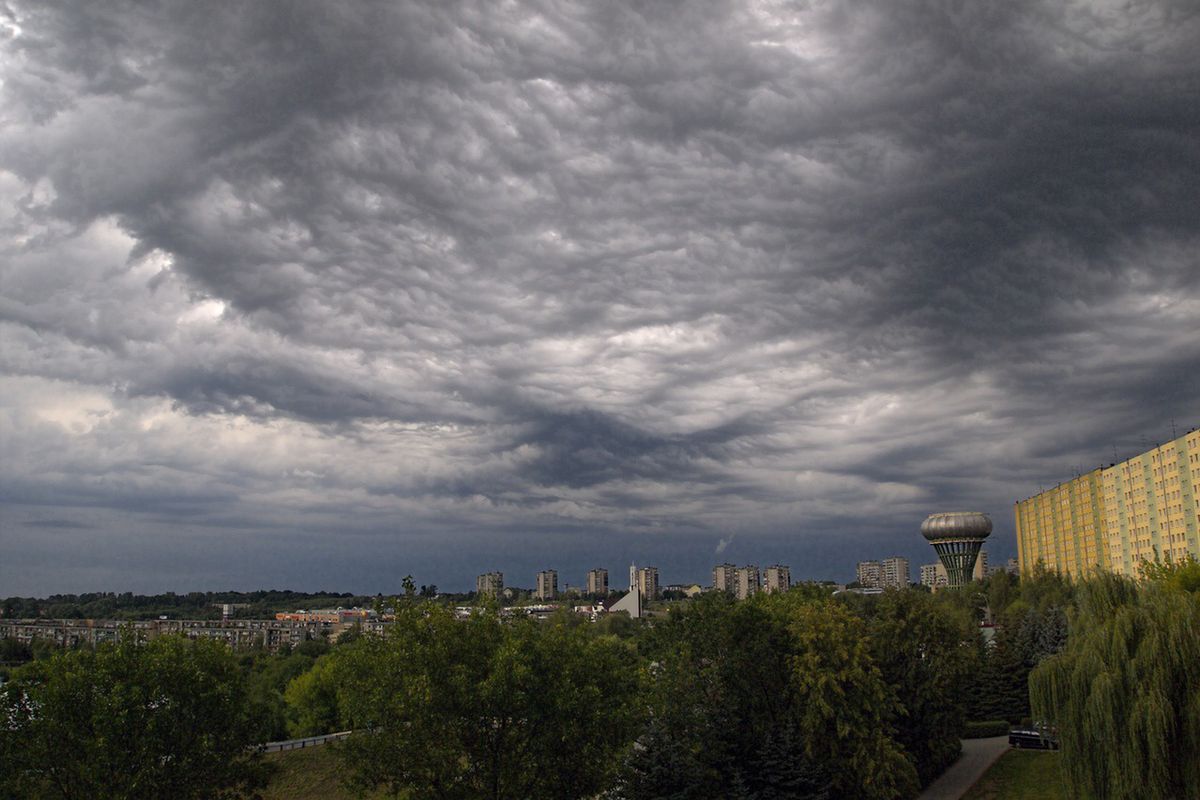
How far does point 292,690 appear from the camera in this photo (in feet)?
242

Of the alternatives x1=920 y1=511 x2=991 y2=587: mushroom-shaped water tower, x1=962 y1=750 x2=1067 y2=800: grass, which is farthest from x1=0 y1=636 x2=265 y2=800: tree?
x1=920 y1=511 x2=991 y2=587: mushroom-shaped water tower

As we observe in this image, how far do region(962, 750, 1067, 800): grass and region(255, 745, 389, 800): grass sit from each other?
107 ft

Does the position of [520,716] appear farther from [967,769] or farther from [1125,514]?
[1125,514]

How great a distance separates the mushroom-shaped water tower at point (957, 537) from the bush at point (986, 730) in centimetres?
9297

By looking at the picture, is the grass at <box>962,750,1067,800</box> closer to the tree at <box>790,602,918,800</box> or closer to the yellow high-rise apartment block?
the tree at <box>790,602,918,800</box>

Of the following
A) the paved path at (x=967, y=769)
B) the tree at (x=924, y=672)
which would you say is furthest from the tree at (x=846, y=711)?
the paved path at (x=967, y=769)

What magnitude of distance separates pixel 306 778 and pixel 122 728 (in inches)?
1069

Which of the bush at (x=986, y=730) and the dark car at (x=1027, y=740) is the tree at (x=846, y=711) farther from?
the bush at (x=986, y=730)

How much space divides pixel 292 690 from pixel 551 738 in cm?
5418

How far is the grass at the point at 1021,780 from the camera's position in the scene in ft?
143

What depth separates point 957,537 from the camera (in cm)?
14800

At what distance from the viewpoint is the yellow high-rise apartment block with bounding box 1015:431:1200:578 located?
3177 inches

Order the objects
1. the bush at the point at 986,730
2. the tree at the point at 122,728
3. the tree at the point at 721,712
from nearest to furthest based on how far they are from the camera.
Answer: the tree at the point at 122,728
the tree at the point at 721,712
the bush at the point at 986,730

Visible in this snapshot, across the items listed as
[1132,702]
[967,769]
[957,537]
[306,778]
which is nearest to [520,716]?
[1132,702]
